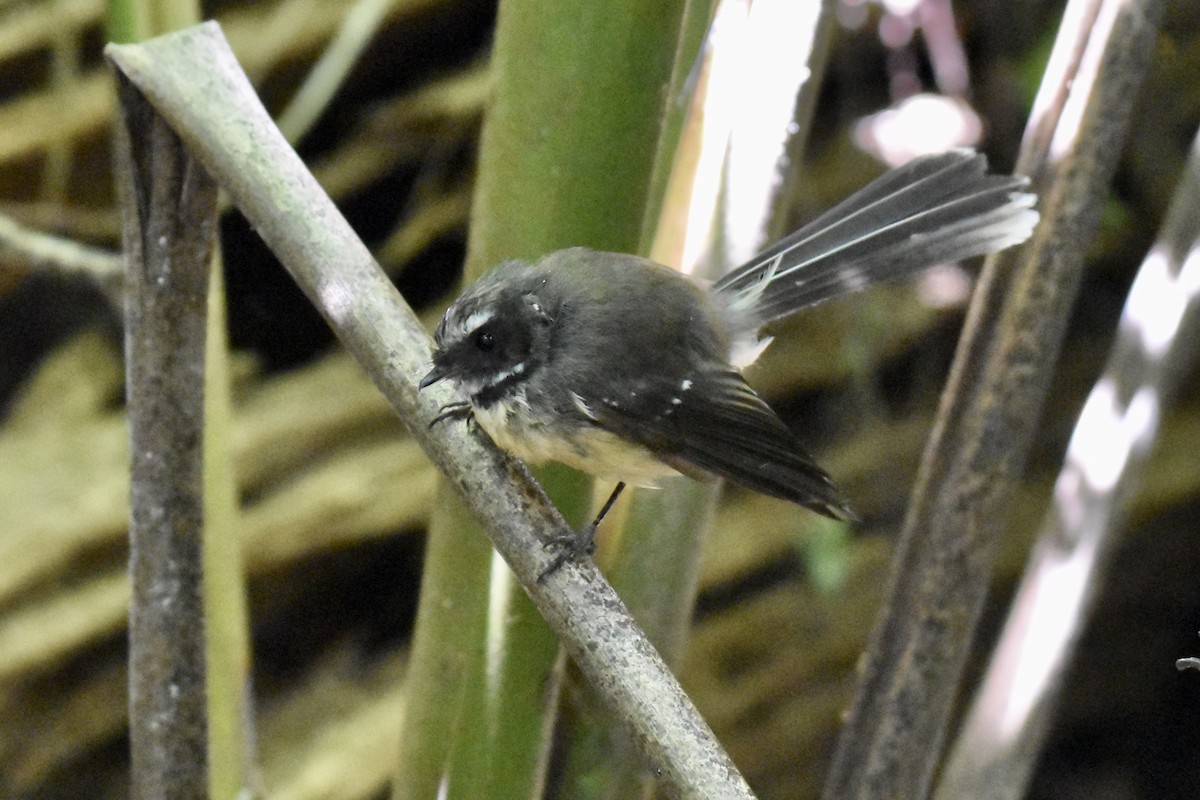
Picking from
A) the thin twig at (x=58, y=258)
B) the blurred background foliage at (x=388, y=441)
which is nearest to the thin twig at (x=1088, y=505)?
the blurred background foliage at (x=388, y=441)

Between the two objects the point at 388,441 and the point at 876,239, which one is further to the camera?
the point at 388,441

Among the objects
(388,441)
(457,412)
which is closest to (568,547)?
(457,412)

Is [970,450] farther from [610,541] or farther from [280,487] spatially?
[280,487]

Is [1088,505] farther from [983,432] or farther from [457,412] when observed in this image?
[457,412]

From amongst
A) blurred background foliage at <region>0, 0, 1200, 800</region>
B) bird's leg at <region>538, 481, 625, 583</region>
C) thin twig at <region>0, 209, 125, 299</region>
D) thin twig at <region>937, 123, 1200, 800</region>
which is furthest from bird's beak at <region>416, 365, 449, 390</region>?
blurred background foliage at <region>0, 0, 1200, 800</region>

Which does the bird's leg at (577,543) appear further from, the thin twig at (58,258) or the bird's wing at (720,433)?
the thin twig at (58,258)

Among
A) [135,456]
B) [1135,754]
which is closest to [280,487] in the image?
[135,456]
